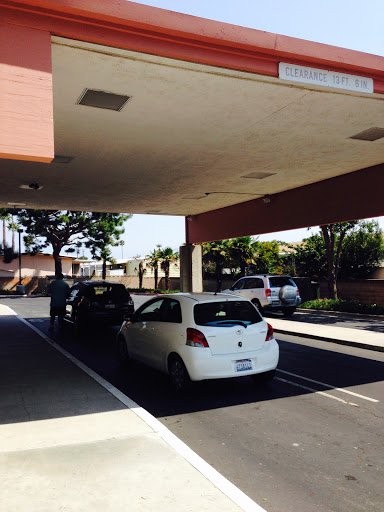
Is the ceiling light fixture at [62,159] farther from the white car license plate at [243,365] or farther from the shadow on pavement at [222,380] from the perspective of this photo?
the white car license plate at [243,365]

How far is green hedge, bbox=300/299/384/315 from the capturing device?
20.3 m

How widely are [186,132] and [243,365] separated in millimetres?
5216

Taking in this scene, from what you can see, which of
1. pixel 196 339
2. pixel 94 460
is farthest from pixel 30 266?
pixel 94 460

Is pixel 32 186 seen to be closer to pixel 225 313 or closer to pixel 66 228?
pixel 225 313

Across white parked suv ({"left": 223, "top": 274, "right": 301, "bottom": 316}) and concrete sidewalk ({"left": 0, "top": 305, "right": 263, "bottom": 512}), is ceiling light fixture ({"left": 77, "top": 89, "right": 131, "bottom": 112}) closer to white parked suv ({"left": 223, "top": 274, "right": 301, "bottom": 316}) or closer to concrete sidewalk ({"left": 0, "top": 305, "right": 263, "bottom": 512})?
concrete sidewalk ({"left": 0, "top": 305, "right": 263, "bottom": 512})

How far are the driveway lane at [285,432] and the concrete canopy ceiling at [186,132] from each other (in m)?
5.13

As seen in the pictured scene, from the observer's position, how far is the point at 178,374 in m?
7.78

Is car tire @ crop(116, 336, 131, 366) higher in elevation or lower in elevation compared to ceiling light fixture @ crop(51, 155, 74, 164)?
lower

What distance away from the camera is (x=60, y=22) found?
231 inches

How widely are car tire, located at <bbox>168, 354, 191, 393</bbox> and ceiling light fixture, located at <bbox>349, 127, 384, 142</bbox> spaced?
6595 millimetres

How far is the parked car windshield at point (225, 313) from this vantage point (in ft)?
25.3

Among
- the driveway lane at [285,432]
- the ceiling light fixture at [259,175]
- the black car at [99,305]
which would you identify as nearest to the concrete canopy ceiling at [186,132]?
the ceiling light fixture at [259,175]

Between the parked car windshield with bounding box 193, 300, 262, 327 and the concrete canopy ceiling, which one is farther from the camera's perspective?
the parked car windshield with bounding box 193, 300, 262, 327

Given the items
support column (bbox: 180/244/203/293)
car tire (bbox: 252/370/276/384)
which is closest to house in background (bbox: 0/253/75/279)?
support column (bbox: 180/244/203/293)
